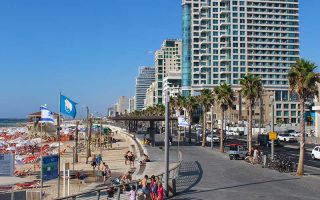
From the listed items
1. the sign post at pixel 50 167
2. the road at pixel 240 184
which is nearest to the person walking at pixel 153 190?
the road at pixel 240 184

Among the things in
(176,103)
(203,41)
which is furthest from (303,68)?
(203,41)

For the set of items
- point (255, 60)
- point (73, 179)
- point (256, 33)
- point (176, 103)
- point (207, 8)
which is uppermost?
point (207, 8)

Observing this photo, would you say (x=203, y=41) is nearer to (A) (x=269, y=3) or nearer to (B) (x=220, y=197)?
(A) (x=269, y=3)

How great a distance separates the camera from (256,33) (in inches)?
6614

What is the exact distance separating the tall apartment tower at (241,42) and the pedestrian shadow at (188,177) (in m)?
135

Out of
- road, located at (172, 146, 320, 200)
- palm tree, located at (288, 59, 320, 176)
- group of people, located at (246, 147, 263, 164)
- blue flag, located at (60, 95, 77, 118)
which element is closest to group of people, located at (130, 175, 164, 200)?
road, located at (172, 146, 320, 200)

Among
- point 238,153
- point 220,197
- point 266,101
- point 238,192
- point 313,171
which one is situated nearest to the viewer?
point 220,197

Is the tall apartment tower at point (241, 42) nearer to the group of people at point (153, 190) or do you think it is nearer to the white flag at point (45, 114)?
the white flag at point (45, 114)

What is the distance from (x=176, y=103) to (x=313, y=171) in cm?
5970

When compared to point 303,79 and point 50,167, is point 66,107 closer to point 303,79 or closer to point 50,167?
point 50,167

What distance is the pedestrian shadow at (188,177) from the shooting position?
79.0 ft

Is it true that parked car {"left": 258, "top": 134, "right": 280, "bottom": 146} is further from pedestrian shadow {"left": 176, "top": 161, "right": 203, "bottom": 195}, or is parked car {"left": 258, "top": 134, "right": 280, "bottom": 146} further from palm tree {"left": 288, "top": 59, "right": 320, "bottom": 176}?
palm tree {"left": 288, "top": 59, "right": 320, "bottom": 176}

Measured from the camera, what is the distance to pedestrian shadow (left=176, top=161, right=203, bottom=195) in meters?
24.1

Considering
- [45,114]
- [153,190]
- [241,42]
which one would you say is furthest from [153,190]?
[241,42]
